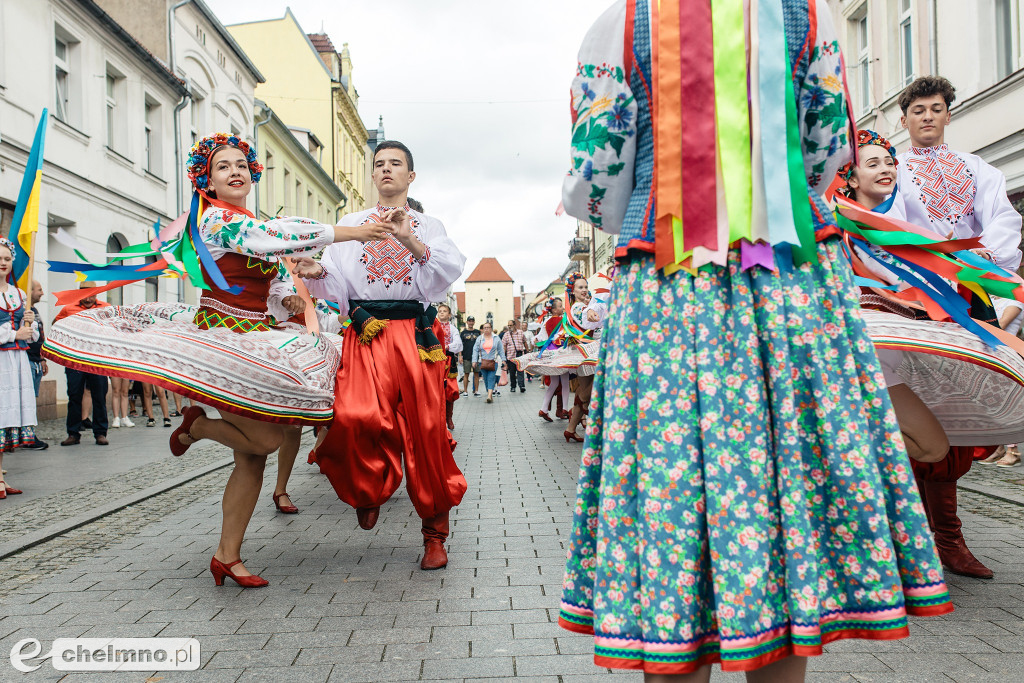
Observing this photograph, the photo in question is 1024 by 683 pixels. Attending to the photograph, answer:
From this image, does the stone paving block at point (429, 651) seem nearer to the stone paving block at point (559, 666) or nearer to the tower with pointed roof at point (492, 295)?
the stone paving block at point (559, 666)

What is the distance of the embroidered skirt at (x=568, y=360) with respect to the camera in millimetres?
9352

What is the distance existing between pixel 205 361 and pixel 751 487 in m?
2.74

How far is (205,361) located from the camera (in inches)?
150

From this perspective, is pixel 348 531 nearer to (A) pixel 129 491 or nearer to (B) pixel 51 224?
(A) pixel 129 491

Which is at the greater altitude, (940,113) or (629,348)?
(940,113)

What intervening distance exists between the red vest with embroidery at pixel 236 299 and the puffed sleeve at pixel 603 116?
2426 mm

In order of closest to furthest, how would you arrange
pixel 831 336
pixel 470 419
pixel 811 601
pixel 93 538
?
pixel 811 601 → pixel 831 336 → pixel 93 538 → pixel 470 419

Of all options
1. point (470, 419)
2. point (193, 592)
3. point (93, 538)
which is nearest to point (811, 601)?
point (193, 592)

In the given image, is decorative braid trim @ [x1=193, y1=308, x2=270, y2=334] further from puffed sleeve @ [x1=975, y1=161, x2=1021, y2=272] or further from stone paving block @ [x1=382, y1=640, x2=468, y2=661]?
puffed sleeve @ [x1=975, y1=161, x2=1021, y2=272]

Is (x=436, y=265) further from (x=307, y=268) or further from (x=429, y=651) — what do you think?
(x=429, y=651)

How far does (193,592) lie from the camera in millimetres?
3863

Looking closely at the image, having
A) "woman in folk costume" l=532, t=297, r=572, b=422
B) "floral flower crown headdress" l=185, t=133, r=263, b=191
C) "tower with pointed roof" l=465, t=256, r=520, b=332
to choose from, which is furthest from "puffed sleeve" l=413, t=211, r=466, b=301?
"tower with pointed roof" l=465, t=256, r=520, b=332

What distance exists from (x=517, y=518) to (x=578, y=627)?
343 cm

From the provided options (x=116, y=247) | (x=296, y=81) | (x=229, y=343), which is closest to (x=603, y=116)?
(x=229, y=343)
